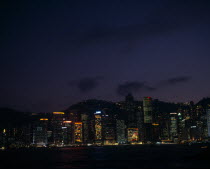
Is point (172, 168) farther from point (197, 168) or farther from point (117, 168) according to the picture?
point (117, 168)

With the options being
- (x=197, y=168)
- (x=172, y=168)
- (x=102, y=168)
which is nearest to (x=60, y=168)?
(x=102, y=168)

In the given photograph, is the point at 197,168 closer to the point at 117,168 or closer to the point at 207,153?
the point at 117,168

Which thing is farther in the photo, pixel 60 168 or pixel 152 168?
pixel 60 168

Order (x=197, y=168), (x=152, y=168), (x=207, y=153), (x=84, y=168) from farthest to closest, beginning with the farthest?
(x=207, y=153) → (x=84, y=168) → (x=152, y=168) → (x=197, y=168)

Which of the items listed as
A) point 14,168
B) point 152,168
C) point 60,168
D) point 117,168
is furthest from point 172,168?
point 14,168

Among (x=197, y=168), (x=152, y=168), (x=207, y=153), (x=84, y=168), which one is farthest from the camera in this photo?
(x=207, y=153)

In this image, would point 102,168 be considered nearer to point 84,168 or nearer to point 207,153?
point 84,168

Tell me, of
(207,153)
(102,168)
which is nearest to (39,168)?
(102,168)

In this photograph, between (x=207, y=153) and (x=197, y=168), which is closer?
(x=197, y=168)
